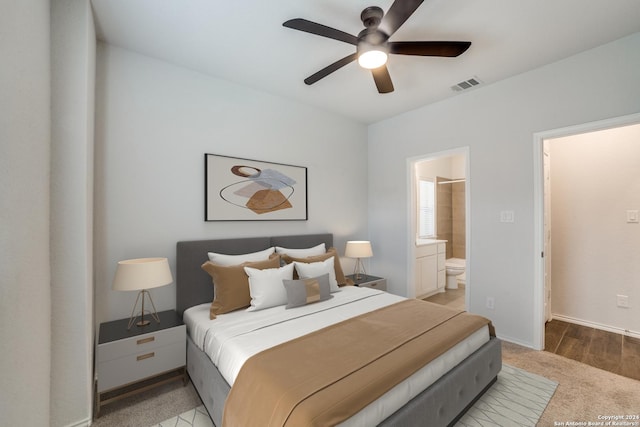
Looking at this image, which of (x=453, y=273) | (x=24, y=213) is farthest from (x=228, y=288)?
(x=453, y=273)

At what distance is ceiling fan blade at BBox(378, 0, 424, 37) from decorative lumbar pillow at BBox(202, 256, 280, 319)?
2.08 m

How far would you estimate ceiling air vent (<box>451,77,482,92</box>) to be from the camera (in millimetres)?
2980

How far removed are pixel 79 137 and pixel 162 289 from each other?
1391mm

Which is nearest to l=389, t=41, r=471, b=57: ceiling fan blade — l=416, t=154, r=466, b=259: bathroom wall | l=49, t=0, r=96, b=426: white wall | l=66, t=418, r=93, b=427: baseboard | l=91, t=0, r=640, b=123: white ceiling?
l=91, t=0, r=640, b=123: white ceiling

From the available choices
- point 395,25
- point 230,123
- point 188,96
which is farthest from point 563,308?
point 188,96

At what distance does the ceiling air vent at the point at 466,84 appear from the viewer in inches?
117

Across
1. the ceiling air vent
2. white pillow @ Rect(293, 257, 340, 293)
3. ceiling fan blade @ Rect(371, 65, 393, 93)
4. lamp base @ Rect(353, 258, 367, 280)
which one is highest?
the ceiling air vent

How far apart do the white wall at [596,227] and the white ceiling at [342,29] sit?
1.43 meters

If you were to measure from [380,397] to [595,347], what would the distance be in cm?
287

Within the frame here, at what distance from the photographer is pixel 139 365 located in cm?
197

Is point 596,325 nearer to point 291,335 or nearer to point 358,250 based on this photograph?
point 358,250

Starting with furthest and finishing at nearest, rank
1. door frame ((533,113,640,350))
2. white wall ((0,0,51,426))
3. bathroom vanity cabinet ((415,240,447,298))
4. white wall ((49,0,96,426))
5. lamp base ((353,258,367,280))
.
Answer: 1. bathroom vanity cabinet ((415,240,447,298))
2. lamp base ((353,258,367,280))
3. door frame ((533,113,640,350))
4. white wall ((49,0,96,426))
5. white wall ((0,0,51,426))

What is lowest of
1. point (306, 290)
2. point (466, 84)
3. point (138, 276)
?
point (306, 290)

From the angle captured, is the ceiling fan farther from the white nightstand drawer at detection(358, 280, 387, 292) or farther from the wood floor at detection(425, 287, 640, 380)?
the wood floor at detection(425, 287, 640, 380)
